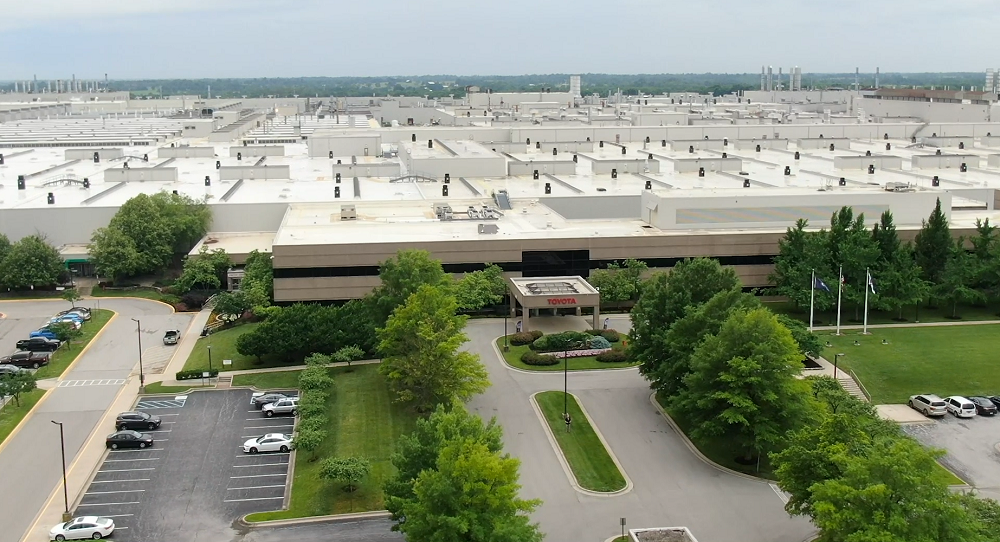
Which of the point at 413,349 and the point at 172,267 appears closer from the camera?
the point at 413,349

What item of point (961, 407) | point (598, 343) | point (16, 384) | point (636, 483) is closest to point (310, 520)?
point (636, 483)

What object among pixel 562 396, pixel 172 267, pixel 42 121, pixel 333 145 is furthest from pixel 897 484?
pixel 42 121

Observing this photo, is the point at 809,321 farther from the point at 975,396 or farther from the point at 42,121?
the point at 42,121

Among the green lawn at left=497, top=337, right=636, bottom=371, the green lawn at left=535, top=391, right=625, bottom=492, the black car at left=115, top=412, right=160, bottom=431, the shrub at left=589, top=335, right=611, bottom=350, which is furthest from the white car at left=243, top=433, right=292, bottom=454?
the shrub at left=589, top=335, right=611, bottom=350

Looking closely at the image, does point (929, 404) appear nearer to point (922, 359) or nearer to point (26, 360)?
point (922, 359)

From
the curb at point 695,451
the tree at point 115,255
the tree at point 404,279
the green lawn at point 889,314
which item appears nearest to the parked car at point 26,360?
the tree at point 115,255

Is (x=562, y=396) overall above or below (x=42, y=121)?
below

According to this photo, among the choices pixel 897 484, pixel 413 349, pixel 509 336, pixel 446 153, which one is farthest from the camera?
pixel 446 153

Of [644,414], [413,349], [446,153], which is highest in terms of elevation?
[446,153]

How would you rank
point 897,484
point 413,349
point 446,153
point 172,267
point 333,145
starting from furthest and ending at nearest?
point 333,145 → point 446,153 → point 172,267 → point 413,349 → point 897,484
